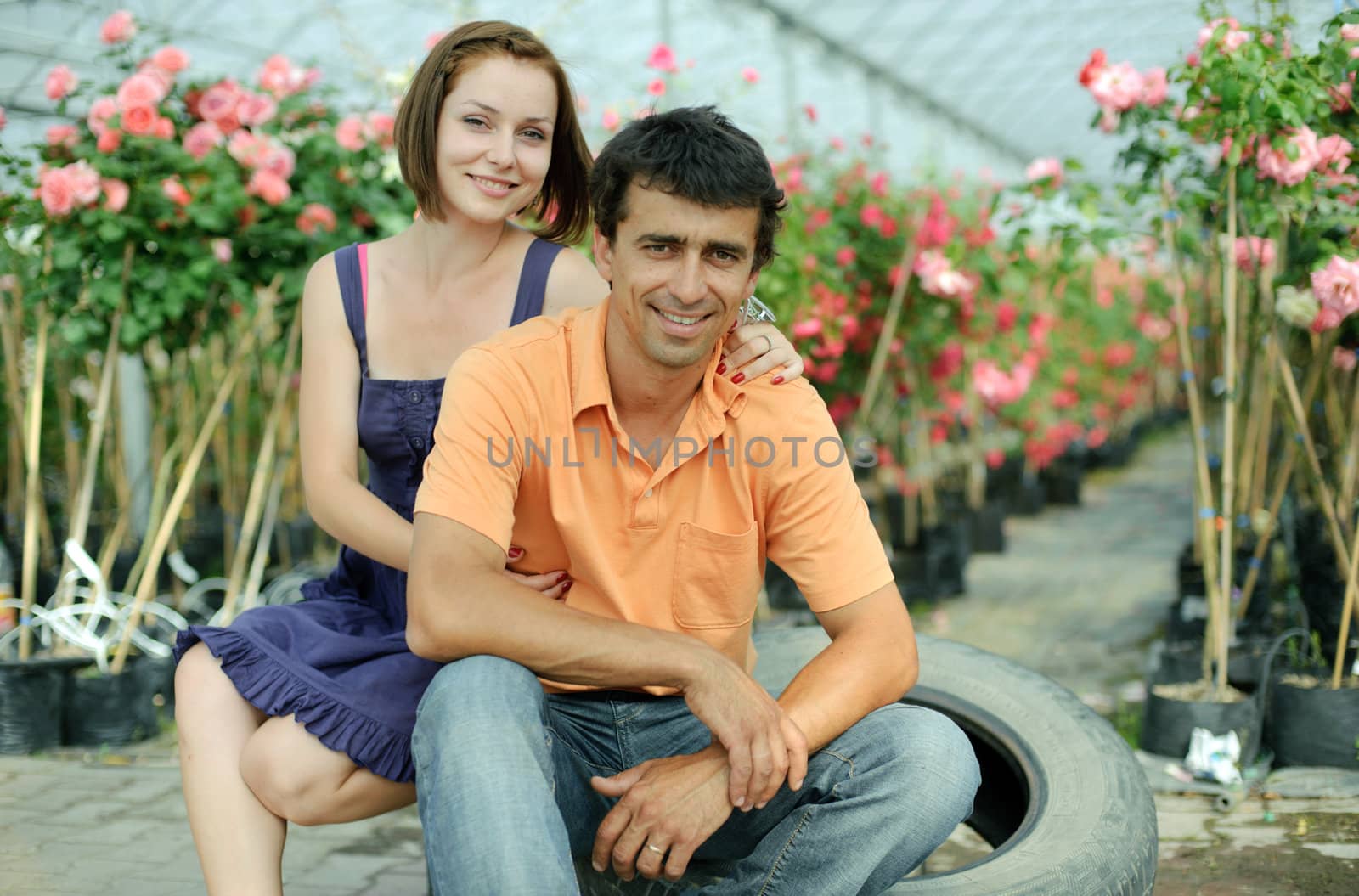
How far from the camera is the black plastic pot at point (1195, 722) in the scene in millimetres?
2982

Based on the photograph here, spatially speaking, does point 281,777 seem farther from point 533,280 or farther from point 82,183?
point 82,183

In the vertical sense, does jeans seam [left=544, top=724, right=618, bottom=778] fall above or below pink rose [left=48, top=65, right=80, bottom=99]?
below

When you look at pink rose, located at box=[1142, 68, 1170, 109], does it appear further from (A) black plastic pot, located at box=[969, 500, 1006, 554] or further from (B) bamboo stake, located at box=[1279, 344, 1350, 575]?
(A) black plastic pot, located at box=[969, 500, 1006, 554]

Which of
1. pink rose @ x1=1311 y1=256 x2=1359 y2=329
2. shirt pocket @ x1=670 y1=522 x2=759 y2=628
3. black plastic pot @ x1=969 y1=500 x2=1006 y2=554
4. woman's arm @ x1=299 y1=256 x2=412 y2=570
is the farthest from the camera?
black plastic pot @ x1=969 y1=500 x2=1006 y2=554

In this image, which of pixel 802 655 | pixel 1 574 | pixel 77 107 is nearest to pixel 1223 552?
pixel 802 655

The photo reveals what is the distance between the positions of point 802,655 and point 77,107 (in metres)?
5.98

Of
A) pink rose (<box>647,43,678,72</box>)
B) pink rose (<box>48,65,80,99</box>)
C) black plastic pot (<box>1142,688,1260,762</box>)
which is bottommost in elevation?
black plastic pot (<box>1142,688,1260,762</box>)

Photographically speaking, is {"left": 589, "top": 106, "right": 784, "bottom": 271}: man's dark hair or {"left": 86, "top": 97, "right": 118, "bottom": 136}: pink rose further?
{"left": 86, "top": 97, "right": 118, "bottom": 136}: pink rose

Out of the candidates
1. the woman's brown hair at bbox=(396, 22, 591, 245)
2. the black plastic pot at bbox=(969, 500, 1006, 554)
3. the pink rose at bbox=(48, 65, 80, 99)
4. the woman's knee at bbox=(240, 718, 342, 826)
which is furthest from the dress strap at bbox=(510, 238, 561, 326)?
the black plastic pot at bbox=(969, 500, 1006, 554)

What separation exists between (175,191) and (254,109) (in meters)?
0.37

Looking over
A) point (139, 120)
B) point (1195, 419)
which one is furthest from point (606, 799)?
point (139, 120)

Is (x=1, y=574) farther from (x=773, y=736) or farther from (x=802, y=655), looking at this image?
(x=773, y=736)

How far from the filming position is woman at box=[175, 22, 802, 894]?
173cm

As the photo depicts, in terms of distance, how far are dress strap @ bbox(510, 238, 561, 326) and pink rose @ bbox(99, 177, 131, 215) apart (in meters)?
1.74
